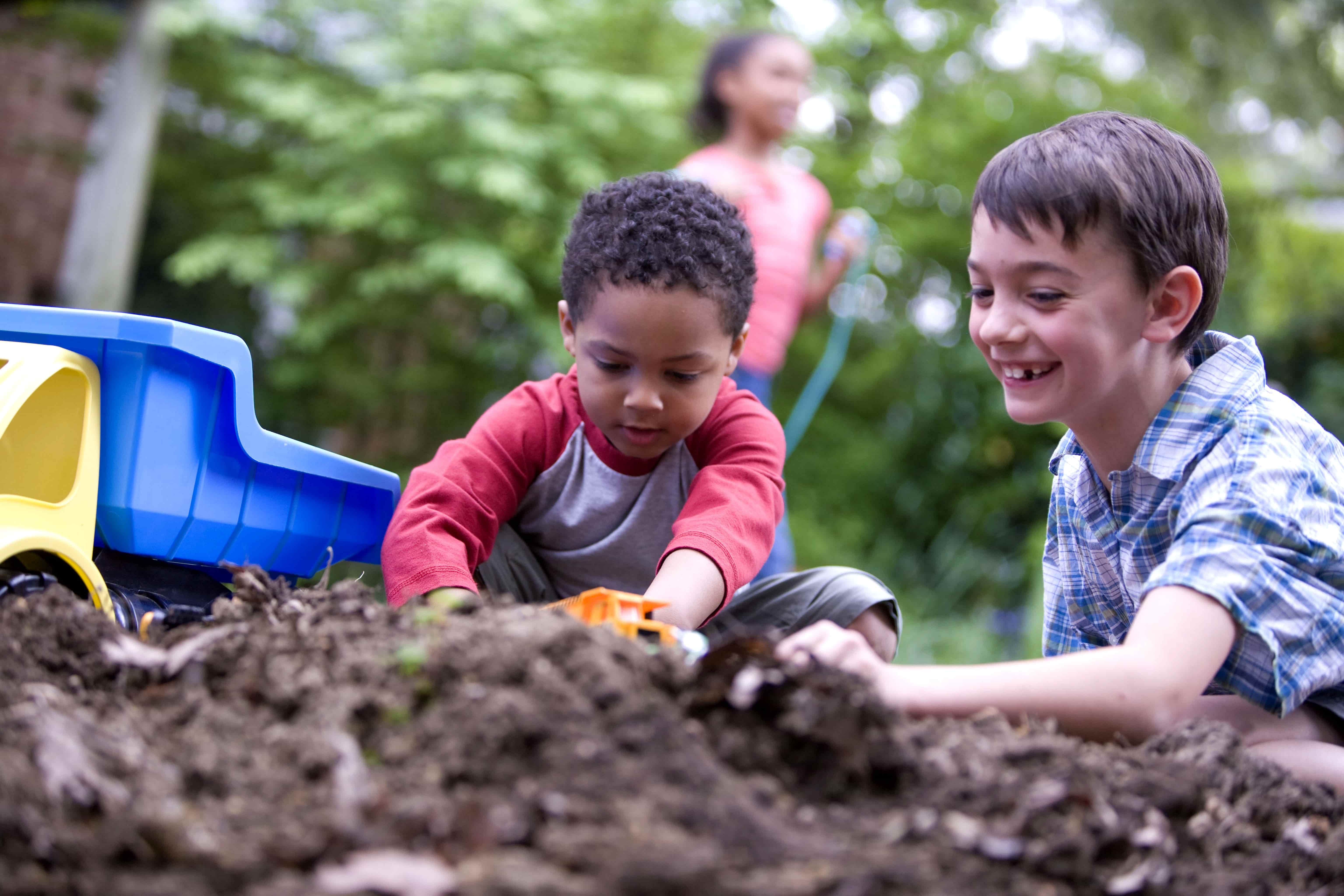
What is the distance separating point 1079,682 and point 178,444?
1.27 metres

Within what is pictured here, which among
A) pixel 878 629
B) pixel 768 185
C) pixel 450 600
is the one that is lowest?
pixel 878 629

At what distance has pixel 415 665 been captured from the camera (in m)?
Result: 0.98

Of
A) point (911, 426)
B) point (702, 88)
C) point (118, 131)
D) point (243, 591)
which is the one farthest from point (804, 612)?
point (118, 131)

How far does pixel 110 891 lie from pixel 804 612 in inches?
51.8

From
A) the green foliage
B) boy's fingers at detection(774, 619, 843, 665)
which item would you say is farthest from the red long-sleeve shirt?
the green foliage

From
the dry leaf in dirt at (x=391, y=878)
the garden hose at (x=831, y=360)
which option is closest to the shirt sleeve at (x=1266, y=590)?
the dry leaf in dirt at (x=391, y=878)

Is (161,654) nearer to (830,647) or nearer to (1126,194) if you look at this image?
(830,647)

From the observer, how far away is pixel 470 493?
1792 millimetres

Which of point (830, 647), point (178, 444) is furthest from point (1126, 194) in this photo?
point (178, 444)

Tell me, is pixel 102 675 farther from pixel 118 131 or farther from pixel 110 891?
pixel 118 131

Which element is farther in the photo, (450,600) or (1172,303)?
(1172,303)

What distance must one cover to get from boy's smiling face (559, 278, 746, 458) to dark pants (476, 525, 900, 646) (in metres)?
0.33

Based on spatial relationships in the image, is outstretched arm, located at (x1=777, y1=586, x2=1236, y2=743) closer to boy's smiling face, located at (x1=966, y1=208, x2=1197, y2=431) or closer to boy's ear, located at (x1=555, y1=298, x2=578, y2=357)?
boy's smiling face, located at (x1=966, y1=208, x2=1197, y2=431)

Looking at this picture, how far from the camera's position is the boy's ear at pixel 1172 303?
1.47 m
